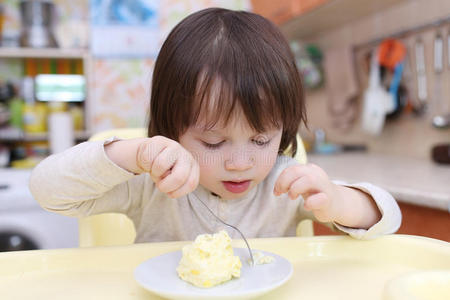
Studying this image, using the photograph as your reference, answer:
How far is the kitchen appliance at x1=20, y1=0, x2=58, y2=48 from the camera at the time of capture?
2.37 meters

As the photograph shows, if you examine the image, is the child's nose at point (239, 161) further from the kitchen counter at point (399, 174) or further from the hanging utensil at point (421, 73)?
the hanging utensil at point (421, 73)

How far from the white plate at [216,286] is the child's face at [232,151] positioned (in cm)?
13

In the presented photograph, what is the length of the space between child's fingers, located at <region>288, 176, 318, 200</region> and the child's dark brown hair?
0.31 feet

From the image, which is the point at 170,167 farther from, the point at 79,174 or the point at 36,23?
the point at 36,23

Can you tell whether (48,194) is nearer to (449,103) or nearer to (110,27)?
(449,103)

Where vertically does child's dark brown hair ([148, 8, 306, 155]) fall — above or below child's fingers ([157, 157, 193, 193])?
above

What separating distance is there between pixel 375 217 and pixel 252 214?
0.24 meters

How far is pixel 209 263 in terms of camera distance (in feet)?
1.61

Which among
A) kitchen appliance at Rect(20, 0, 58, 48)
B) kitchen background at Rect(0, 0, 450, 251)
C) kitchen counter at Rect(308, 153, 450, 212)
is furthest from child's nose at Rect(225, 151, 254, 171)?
kitchen appliance at Rect(20, 0, 58, 48)

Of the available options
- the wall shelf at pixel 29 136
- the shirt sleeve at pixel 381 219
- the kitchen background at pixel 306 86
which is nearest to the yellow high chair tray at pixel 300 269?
the shirt sleeve at pixel 381 219

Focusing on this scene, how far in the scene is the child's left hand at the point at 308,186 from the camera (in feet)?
1.90

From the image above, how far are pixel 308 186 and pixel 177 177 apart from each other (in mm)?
177

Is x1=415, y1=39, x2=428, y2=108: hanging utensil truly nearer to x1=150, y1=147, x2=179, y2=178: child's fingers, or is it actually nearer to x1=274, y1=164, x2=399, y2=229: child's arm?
x1=274, y1=164, x2=399, y2=229: child's arm

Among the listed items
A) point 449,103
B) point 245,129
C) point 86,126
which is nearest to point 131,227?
point 245,129
